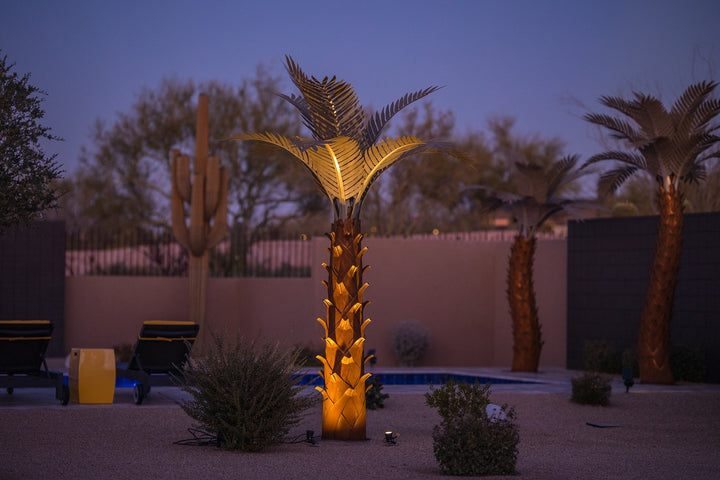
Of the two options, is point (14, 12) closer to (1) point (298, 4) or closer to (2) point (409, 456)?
(1) point (298, 4)

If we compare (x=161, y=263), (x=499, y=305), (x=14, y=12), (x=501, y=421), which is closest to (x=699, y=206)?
(x=499, y=305)

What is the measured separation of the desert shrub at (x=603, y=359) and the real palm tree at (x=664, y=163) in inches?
66.4

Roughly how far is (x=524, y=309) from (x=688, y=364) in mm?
2698

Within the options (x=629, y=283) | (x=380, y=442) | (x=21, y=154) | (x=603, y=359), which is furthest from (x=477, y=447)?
(x=629, y=283)

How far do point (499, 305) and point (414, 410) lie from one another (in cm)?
810

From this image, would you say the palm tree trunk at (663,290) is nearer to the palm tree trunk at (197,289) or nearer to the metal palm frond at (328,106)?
the metal palm frond at (328,106)

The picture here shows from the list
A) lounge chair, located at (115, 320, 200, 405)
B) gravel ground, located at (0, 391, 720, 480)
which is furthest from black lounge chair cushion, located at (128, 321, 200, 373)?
gravel ground, located at (0, 391, 720, 480)

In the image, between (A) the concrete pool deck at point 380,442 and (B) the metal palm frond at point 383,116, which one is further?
(B) the metal palm frond at point 383,116

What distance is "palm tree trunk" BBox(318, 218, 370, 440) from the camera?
8.80m

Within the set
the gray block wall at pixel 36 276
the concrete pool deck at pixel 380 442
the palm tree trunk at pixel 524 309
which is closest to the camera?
the concrete pool deck at pixel 380 442

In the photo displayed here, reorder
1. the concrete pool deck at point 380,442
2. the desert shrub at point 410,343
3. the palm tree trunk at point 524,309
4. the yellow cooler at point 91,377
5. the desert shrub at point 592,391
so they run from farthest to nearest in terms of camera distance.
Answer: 1. the desert shrub at point 410,343
2. the palm tree trunk at point 524,309
3. the desert shrub at point 592,391
4. the yellow cooler at point 91,377
5. the concrete pool deck at point 380,442

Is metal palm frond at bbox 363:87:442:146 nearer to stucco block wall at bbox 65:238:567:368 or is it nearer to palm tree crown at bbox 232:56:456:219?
palm tree crown at bbox 232:56:456:219

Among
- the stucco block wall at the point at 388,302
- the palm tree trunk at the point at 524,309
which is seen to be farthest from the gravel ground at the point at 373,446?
the stucco block wall at the point at 388,302

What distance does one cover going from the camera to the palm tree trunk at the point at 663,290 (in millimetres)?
13656
